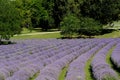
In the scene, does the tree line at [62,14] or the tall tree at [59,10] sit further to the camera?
the tall tree at [59,10]

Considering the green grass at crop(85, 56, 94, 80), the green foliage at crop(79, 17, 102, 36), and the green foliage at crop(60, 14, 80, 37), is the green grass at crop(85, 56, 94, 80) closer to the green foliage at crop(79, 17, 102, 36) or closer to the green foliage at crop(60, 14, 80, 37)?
the green foliage at crop(60, 14, 80, 37)

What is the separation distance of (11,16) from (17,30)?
218cm

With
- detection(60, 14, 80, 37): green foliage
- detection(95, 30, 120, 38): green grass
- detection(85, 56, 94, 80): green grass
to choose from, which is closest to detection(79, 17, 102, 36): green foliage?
detection(60, 14, 80, 37): green foliage

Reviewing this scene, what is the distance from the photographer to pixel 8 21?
47.4m

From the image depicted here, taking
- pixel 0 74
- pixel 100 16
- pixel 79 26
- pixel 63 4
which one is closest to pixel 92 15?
pixel 100 16

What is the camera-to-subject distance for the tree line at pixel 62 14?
47809 mm

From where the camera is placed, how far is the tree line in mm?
47809

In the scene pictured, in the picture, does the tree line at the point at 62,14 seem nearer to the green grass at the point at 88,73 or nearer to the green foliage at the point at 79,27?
the green foliage at the point at 79,27

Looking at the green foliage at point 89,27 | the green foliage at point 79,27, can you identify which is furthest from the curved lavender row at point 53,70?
the green foliage at point 89,27

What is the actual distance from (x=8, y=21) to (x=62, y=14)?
38.1 m

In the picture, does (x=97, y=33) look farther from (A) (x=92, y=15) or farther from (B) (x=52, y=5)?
(B) (x=52, y=5)

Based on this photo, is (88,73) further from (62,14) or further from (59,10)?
(59,10)

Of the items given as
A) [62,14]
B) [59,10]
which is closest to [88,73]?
[62,14]

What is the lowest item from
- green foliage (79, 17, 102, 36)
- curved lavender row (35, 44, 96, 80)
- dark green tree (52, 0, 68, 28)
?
green foliage (79, 17, 102, 36)
